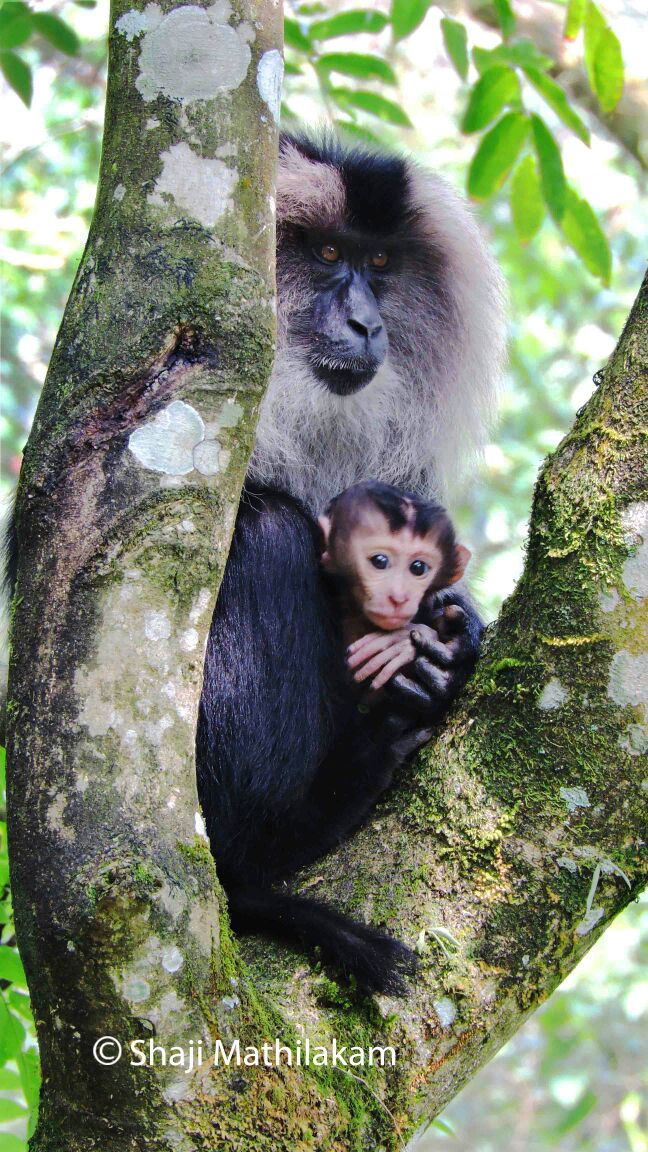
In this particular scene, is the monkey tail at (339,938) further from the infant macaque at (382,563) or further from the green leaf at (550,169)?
the green leaf at (550,169)

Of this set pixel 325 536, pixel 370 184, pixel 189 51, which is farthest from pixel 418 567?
pixel 189 51

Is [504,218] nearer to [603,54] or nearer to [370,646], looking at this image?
[603,54]

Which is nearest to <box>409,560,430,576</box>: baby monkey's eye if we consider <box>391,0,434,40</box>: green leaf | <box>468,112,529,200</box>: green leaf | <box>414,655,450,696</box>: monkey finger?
<box>414,655,450,696</box>: monkey finger

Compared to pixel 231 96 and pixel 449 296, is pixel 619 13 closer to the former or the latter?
pixel 449 296

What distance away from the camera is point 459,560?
10.4ft

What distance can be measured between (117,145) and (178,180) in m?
0.13

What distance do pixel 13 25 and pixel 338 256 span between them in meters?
1.51

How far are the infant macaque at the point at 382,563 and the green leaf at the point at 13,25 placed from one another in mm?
2240

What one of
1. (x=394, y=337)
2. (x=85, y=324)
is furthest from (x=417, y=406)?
(x=85, y=324)

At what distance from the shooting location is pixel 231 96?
6.34ft

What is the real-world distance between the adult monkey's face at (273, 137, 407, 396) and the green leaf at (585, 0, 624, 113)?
688mm

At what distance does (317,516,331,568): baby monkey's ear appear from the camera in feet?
10.0

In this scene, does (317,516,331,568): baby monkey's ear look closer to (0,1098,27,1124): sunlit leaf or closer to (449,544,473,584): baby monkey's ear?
(449,544,473,584): baby monkey's ear

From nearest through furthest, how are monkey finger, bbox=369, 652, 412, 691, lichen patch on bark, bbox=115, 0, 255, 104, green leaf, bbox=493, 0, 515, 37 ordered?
lichen patch on bark, bbox=115, 0, 255, 104 < monkey finger, bbox=369, 652, 412, 691 < green leaf, bbox=493, 0, 515, 37
